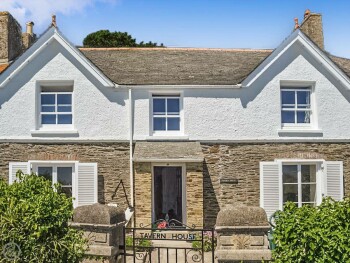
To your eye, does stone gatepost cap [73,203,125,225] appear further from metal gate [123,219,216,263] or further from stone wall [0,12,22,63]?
stone wall [0,12,22,63]

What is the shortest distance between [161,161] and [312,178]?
6263mm

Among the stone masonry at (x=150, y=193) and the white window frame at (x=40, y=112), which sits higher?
the white window frame at (x=40, y=112)

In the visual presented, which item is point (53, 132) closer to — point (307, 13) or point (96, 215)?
point (96, 215)

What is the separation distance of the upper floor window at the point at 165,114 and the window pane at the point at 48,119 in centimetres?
403

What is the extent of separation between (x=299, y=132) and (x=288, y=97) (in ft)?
5.15

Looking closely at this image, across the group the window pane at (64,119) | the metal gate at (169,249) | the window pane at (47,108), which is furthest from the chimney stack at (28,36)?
the metal gate at (169,249)

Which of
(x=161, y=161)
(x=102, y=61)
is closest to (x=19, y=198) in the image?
(x=161, y=161)

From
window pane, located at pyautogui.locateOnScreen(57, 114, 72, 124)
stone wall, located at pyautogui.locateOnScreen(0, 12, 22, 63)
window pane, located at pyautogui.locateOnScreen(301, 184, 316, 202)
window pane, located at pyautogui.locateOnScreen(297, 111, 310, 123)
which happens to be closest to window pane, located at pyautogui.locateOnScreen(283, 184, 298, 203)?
window pane, located at pyautogui.locateOnScreen(301, 184, 316, 202)

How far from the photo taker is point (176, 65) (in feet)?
61.5

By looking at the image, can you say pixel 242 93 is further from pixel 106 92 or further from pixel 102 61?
pixel 102 61

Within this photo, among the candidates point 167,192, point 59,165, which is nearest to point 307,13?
point 167,192

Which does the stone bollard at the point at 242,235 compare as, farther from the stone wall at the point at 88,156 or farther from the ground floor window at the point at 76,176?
the ground floor window at the point at 76,176

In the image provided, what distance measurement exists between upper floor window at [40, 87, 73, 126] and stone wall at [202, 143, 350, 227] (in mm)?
5676

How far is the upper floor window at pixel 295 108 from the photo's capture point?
57.4 ft
